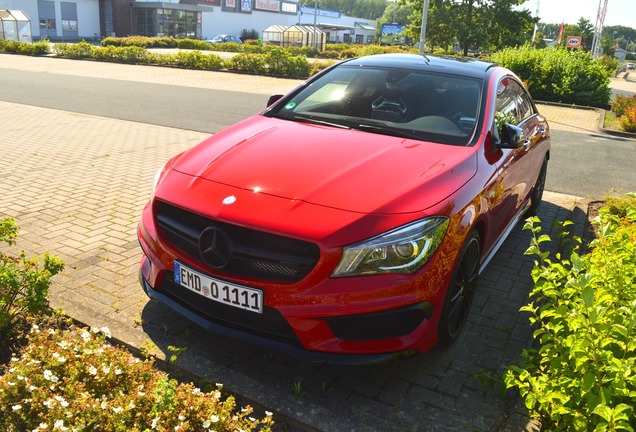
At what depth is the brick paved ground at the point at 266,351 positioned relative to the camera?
9.70ft

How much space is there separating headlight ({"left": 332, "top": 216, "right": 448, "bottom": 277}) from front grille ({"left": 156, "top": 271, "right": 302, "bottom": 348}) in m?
0.40

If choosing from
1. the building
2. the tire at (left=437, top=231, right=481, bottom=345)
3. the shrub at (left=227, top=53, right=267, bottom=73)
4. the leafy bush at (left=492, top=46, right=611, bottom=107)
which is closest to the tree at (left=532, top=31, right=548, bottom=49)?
the building

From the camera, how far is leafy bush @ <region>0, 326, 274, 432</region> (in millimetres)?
2371

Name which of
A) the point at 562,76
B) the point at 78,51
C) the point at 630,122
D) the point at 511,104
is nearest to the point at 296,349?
the point at 511,104

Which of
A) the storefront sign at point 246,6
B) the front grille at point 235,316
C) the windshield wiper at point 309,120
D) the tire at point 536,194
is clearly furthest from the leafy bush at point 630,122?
the storefront sign at point 246,6

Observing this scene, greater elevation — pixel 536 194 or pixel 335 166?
pixel 335 166

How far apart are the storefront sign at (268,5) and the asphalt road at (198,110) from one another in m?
64.1

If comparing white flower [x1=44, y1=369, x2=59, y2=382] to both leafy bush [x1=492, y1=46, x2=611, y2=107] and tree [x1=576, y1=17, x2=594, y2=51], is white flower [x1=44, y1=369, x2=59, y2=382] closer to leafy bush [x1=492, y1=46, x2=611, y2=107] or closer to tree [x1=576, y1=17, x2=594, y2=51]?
leafy bush [x1=492, y1=46, x2=611, y2=107]

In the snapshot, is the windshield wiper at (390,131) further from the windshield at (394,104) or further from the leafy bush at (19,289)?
the leafy bush at (19,289)

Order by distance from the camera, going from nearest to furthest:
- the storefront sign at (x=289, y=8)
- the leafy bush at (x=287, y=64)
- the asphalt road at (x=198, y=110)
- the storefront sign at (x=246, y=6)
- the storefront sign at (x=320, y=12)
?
the asphalt road at (x=198, y=110) < the leafy bush at (x=287, y=64) < the storefront sign at (x=246, y=6) < the storefront sign at (x=289, y=8) < the storefront sign at (x=320, y=12)

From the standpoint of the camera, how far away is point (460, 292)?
3434 millimetres

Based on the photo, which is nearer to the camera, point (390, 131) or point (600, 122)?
point (390, 131)

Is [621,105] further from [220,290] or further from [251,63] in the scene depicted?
[220,290]

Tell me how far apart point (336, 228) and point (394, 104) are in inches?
70.1
